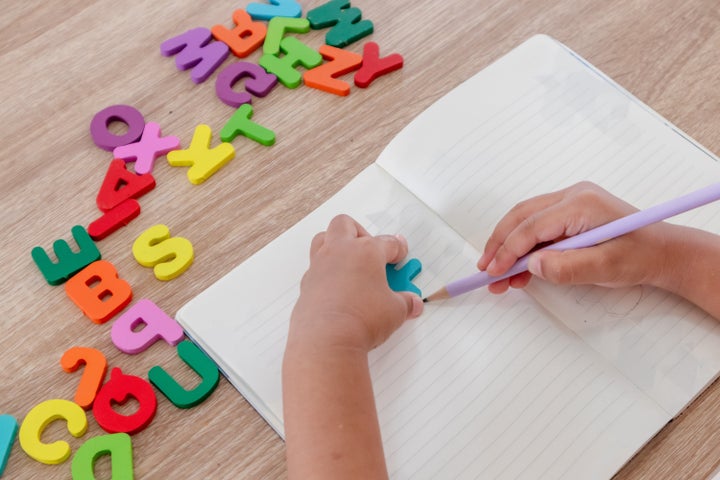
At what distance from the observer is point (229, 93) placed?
91 centimetres

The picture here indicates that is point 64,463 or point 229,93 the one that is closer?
point 64,463

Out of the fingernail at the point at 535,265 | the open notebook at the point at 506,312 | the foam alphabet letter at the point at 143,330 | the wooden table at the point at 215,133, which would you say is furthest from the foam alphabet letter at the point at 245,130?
the fingernail at the point at 535,265

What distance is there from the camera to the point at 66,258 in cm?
81

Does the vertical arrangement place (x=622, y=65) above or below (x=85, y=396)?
above

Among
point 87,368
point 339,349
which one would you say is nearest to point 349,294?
point 339,349

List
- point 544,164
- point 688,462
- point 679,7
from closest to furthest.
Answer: point 688,462, point 544,164, point 679,7

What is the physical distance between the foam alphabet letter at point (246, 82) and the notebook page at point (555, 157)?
0.18 m

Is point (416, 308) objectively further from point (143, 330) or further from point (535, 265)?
point (143, 330)

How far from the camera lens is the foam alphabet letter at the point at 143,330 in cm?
75

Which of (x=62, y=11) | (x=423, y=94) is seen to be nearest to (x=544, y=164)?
(x=423, y=94)

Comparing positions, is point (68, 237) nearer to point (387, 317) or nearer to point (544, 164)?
point (387, 317)

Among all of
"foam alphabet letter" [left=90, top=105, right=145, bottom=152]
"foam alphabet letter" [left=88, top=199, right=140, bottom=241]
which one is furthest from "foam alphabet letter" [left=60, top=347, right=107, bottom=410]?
"foam alphabet letter" [left=90, top=105, right=145, bottom=152]

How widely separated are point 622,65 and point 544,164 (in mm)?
190

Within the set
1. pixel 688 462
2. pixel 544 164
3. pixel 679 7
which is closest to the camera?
pixel 688 462
